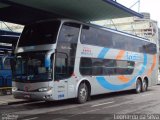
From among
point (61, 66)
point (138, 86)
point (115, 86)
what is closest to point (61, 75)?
point (61, 66)

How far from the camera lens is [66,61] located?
1548cm

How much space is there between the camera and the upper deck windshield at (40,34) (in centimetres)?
1517

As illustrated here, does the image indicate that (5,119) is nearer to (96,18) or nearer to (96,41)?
(96,41)

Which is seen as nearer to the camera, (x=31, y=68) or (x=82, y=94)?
(x=31, y=68)

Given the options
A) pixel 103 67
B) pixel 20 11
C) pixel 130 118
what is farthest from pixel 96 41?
pixel 130 118

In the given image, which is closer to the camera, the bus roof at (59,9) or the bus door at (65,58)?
the bus door at (65,58)

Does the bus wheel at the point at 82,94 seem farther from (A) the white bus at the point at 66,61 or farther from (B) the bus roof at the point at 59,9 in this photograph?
(B) the bus roof at the point at 59,9

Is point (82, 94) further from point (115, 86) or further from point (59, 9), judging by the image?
point (59, 9)

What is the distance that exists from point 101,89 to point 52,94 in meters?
4.62

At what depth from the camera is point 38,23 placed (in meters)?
16.3

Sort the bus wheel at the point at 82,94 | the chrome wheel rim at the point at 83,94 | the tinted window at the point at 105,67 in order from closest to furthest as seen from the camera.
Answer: the bus wheel at the point at 82,94
the chrome wheel rim at the point at 83,94
the tinted window at the point at 105,67

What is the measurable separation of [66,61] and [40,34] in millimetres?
1729

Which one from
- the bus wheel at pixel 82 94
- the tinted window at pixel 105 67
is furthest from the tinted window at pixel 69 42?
the bus wheel at pixel 82 94

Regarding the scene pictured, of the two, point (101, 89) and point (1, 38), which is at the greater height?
point (1, 38)
